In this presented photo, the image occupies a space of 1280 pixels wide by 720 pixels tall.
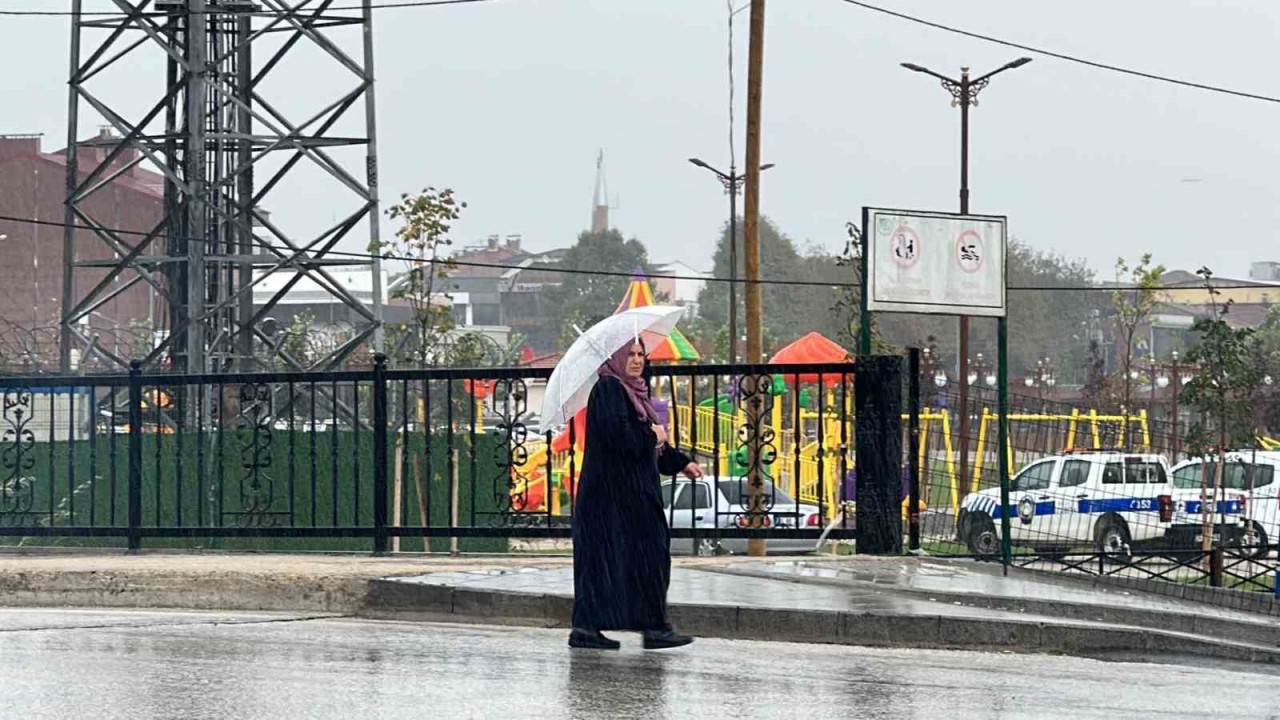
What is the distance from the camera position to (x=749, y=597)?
11477 millimetres

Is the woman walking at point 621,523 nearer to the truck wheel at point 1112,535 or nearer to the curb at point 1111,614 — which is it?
the curb at point 1111,614

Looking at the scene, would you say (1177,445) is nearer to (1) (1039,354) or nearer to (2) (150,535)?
(2) (150,535)

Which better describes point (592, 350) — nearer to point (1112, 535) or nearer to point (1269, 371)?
point (1112, 535)

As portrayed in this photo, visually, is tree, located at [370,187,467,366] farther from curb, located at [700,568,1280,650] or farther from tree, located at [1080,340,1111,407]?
tree, located at [1080,340,1111,407]

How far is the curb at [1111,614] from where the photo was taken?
37.7ft

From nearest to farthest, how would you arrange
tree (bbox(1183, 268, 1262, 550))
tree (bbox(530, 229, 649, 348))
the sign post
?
the sign post
tree (bbox(1183, 268, 1262, 550))
tree (bbox(530, 229, 649, 348))

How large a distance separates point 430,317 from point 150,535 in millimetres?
10608

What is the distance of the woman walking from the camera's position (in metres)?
10.1

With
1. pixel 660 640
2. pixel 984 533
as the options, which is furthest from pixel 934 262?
pixel 984 533

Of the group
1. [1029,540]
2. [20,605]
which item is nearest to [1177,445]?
[1029,540]

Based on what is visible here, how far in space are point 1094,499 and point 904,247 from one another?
1713cm

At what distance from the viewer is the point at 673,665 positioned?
376 inches

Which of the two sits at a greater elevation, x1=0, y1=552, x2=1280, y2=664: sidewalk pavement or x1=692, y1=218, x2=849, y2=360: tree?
x1=692, y1=218, x2=849, y2=360: tree

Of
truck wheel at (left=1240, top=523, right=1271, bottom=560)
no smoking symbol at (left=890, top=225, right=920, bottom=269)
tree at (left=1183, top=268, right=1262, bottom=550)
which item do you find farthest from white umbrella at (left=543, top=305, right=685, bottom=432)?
tree at (left=1183, top=268, right=1262, bottom=550)
